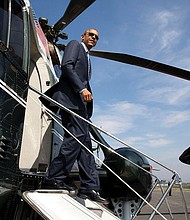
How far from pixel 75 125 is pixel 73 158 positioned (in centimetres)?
32

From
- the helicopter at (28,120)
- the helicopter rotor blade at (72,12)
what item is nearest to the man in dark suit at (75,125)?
the helicopter at (28,120)

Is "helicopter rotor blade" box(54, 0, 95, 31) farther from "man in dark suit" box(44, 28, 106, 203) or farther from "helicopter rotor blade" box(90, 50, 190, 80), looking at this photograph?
"man in dark suit" box(44, 28, 106, 203)

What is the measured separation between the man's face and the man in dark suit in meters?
0.09

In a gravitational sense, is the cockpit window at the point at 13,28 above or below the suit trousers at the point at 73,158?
above

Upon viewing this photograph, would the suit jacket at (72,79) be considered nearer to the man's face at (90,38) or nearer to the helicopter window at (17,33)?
the man's face at (90,38)

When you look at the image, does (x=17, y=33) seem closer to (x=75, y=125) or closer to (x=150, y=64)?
(x=75, y=125)

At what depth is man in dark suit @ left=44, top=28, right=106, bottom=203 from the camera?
270cm

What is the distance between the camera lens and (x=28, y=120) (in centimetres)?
374

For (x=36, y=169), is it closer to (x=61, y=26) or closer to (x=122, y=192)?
(x=122, y=192)

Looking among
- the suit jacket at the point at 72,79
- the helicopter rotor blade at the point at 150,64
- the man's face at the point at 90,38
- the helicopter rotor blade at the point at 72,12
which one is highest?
the helicopter rotor blade at the point at 72,12

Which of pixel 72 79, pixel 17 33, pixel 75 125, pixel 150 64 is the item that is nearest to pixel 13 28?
pixel 17 33

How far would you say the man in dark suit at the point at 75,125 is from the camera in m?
2.70

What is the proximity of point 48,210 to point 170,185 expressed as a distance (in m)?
1.21

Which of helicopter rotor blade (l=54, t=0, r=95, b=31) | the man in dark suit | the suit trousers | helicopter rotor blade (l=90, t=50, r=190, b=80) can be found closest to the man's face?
the man in dark suit
